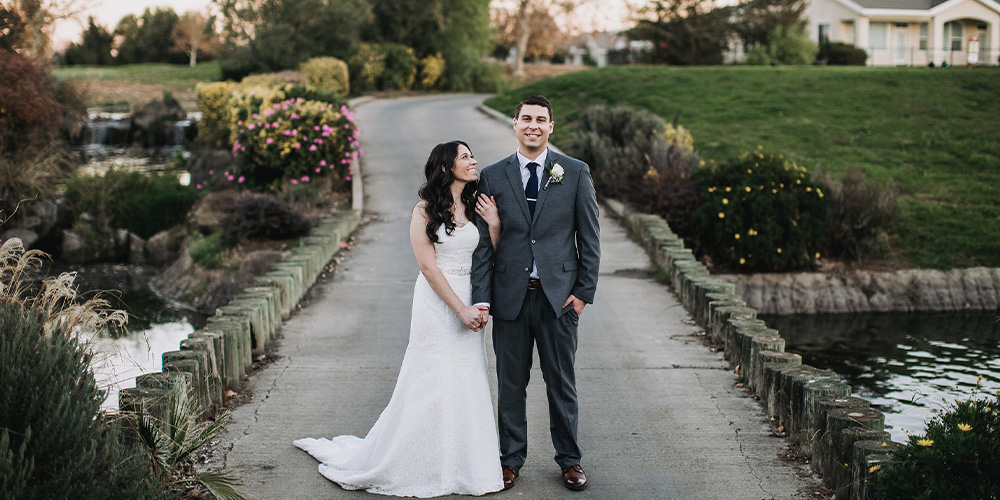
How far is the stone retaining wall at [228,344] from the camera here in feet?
18.9

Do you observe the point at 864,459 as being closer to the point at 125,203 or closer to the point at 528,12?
the point at 125,203

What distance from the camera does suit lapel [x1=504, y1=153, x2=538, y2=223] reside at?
5.48m

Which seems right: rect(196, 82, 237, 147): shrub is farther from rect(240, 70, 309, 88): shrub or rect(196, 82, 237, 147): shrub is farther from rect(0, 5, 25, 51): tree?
rect(0, 5, 25, 51): tree

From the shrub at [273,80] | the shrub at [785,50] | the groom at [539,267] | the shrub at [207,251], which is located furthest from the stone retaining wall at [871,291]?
the shrub at [785,50]

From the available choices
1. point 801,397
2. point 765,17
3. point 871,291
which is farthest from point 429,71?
point 801,397

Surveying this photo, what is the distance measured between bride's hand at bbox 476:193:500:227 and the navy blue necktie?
0.21 metres

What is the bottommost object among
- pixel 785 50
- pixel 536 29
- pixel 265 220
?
pixel 265 220

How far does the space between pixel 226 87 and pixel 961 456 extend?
26.1m

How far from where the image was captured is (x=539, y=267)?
17.7 ft

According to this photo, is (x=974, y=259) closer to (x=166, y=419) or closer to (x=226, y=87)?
(x=166, y=419)

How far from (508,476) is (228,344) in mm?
3066

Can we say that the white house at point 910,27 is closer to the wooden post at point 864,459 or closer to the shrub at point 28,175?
the shrub at point 28,175

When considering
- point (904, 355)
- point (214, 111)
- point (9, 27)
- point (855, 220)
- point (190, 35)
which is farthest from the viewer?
point (190, 35)

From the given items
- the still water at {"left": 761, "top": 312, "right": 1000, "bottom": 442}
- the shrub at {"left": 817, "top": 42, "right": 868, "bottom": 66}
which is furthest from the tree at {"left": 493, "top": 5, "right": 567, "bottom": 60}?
the still water at {"left": 761, "top": 312, "right": 1000, "bottom": 442}
